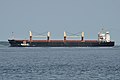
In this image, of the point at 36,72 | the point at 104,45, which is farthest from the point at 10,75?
the point at 104,45

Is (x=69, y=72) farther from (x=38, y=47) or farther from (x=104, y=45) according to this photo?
(x=38, y=47)

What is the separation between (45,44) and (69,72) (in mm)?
126819

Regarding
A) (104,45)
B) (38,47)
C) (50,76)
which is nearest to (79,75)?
(50,76)

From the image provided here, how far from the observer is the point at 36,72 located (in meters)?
57.9

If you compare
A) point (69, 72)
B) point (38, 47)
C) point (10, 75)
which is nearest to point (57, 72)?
point (69, 72)

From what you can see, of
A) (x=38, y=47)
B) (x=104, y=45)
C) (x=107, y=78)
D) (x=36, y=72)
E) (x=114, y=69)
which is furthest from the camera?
(x=38, y=47)

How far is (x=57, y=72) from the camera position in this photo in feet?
191

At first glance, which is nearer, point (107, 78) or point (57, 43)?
point (107, 78)

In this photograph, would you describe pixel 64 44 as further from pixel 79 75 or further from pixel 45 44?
pixel 79 75

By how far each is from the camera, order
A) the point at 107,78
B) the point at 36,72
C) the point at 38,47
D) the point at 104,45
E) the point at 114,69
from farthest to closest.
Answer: the point at 38,47 < the point at 104,45 < the point at 114,69 < the point at 36,72 < the point at 107,78

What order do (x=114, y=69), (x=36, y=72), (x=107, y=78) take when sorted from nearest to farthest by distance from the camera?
(x=107, y=78) → (x=36, y=72) → (x=114, y=69)

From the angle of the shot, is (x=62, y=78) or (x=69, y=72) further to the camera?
(x=69, y=72)

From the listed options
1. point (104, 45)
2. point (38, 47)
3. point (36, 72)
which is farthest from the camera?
point (38, 47)

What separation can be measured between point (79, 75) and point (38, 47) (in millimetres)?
137917
